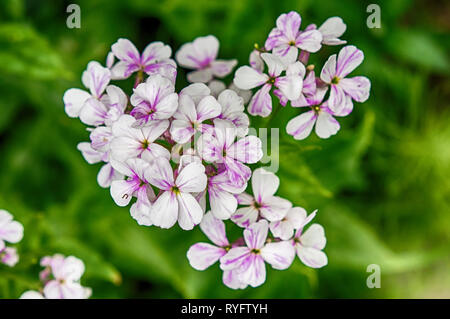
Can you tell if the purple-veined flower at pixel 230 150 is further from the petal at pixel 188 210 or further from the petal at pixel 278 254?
the petal at pixel 278 254

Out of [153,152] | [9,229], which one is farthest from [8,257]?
[153,152]

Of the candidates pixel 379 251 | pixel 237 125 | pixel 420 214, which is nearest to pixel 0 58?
pixel 237 125

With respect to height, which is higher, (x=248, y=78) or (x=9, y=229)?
(x=248, y=78)

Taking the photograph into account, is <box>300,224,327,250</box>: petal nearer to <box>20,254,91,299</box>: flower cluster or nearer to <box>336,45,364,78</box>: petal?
<box>336,45,364,78</box>: petal

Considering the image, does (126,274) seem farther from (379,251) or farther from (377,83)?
(377,83)

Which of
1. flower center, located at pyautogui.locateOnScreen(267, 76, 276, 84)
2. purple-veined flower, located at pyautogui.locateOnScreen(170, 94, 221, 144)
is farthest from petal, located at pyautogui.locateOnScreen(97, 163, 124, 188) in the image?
flower center, located at pyautogui.locateOnScreen(267, 76, 276, 84)

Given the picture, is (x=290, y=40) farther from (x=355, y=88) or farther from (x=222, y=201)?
(x=222, y=201)

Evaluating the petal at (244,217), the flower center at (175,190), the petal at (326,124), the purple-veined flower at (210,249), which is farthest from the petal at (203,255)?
the petal at (326,124)
